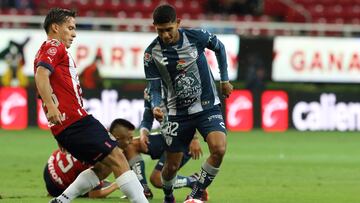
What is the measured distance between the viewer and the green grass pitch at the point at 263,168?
38.1ft

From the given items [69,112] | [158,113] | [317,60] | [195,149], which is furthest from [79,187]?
[317,60]

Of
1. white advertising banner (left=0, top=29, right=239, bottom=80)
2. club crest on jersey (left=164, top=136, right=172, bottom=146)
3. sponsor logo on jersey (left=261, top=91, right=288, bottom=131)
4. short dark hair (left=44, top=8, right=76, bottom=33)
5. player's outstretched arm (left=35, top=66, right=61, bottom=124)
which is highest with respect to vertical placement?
short dark hair (left=44, top=8, right=76, bottom=33)

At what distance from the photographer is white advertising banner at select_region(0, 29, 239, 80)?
76.5 ft

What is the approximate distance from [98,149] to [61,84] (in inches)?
26.0

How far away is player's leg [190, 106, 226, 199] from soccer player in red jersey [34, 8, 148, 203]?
124 cm

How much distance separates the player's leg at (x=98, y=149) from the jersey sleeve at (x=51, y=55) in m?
0.54

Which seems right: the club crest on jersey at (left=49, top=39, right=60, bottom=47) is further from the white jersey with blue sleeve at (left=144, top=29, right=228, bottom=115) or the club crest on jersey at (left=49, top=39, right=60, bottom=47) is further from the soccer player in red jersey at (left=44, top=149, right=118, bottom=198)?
the soccer player in red jersey at (left=44, top=149, right=118, bottom=198)

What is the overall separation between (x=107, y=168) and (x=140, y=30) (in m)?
16.1

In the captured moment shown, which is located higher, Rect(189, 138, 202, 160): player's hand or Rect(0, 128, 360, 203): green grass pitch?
Rect(189, 138, 202, 160): player's hand

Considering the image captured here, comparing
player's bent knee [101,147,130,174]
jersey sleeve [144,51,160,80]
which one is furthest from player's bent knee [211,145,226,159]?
player's bent knee [101,147,130,174]

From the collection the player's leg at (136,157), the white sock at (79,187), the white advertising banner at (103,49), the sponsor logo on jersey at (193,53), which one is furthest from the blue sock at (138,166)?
the white advertising banner at (103,49)

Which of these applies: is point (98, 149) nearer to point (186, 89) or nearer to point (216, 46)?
point (186, 89)

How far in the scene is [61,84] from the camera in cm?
908

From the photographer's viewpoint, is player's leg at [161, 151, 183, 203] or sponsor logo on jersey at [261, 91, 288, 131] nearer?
player's leg at [161, 151, 183, 203]
